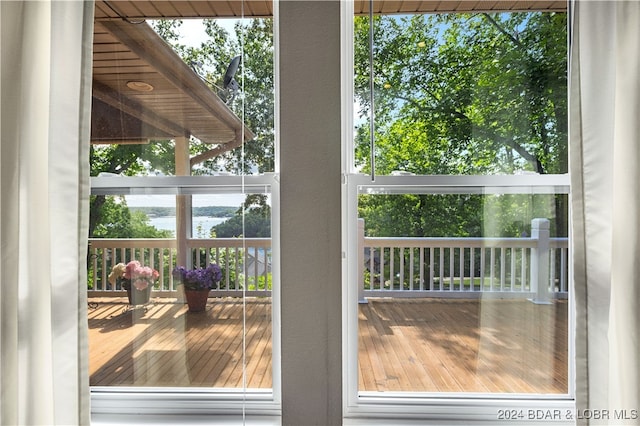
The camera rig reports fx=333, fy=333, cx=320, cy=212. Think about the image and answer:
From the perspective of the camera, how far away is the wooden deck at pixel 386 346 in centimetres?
115

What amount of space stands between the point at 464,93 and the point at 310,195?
0.64m

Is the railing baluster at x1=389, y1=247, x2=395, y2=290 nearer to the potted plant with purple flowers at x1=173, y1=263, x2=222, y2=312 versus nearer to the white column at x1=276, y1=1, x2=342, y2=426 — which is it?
the white column at x1=276, y1=1, x2=342, y2=426

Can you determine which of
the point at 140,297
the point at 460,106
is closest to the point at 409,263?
the point at 460,106

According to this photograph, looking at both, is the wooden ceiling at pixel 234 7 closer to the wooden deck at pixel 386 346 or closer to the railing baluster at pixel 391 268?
the railing baluster at pixel 391 268

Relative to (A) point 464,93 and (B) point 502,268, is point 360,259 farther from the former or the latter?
(A) point 464,93

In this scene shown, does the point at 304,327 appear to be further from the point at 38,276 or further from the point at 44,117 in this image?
the point at 44,117

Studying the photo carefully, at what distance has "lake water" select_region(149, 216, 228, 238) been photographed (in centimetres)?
117

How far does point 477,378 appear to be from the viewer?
3.81 ft

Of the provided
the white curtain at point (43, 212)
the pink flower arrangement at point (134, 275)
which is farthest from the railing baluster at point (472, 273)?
the white curtain at point (43, 212)

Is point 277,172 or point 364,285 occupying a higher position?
point 277,172

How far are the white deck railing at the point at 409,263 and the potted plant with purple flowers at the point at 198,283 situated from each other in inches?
1.1

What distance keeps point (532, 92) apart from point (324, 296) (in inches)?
38.8

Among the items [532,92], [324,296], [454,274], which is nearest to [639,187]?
[532,92]

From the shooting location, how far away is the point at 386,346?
46.1 inches
